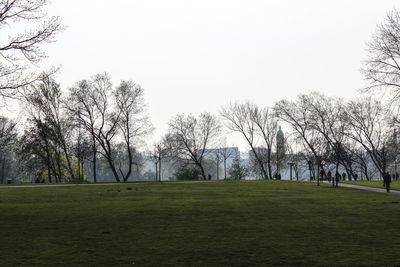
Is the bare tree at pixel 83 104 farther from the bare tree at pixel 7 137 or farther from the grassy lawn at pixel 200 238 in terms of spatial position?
the grassy lawn at pixel 200 238

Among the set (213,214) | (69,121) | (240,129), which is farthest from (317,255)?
(240,129)

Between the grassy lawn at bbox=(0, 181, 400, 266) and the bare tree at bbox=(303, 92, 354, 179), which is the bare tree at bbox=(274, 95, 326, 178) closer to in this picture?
the bare tree at bbox=(303, 92, 354, 179)

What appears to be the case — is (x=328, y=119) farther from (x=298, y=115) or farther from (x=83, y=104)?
(x=83, y=104)

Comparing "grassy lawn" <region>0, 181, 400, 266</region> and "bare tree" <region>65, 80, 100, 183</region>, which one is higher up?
"bare tree" <region>65, 80, 100, 183</region>

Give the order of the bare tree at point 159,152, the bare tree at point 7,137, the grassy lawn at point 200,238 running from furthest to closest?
the bare tree at point 159,152 < the bare tree at point 7,137 < the grassy lawn at point 200,238

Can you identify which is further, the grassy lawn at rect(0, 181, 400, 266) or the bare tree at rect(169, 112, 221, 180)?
the bare tree at rect(169, 112, 221, 180)

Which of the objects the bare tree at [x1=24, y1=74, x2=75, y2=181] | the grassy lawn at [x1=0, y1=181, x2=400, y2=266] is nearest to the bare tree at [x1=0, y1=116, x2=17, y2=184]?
the bare tree at [x1=24, y1=74, x2=75, y2=181]

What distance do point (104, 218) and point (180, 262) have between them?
24.0 ft

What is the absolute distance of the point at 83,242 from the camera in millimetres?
10203

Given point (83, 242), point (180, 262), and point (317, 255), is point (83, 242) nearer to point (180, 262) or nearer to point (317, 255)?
point (180, 262)

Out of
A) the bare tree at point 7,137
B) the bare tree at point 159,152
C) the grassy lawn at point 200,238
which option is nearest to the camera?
the grassy lawn at point 200,238

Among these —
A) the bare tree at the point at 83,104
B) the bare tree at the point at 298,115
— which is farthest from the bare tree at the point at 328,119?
the bare tree at the point at 83,104

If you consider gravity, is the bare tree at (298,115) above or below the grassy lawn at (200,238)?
above

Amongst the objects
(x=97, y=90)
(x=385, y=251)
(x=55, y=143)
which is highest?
(x=97, y=90)
